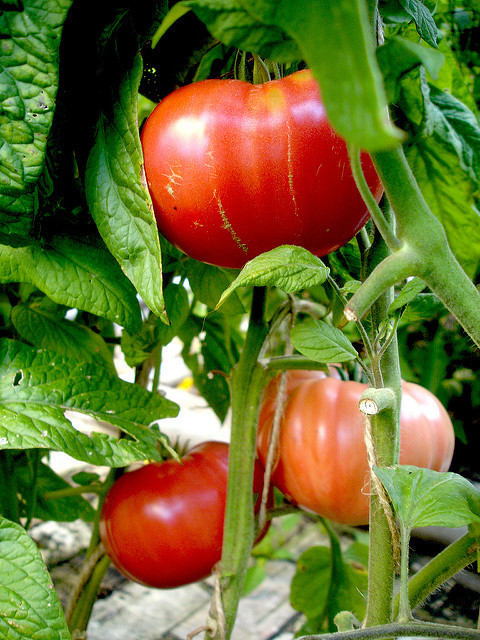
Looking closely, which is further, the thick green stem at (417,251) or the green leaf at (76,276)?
the green leaf at (76,276)

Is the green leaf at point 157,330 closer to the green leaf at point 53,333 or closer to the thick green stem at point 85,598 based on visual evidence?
the green leaf at point 53,333

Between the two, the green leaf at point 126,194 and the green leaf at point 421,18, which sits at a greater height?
the green leaf at point 421,18

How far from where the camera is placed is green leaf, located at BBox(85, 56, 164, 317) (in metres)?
0.31

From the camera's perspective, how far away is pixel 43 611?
1.01 feet

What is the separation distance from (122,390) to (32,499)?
0.18 m

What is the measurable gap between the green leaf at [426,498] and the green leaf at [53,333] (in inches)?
11.6

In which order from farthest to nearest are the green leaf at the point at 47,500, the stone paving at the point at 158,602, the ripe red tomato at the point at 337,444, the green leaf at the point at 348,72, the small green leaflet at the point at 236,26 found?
the stone paving at the point at 158,602, the green leaf at the point at 47,500, the ripe red tomato at the point at 337,444, the small green leaflet at the point at 236,26, the green leaf at the point at 348,72

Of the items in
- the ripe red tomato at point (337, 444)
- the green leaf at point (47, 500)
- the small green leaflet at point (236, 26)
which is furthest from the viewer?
the green leaf at point (47, 500)

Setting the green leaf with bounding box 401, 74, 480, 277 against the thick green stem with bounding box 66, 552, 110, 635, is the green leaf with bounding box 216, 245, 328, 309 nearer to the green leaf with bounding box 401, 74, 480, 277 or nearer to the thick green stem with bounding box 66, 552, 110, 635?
the green leaf with bounding box 401, 74, 480, 277

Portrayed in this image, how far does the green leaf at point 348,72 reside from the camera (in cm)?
13

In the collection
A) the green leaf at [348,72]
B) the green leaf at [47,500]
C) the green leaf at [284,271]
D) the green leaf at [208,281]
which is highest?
the green leaf at [348,72]

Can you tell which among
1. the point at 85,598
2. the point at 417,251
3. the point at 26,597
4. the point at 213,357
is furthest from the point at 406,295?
the point at 85,598

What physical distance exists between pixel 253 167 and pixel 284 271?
0.07 meters

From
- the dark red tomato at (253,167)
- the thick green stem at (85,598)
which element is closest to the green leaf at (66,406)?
the dark red tomato at (253,167)
